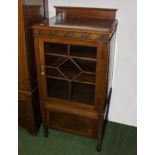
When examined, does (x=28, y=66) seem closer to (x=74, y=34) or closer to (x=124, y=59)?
(x=74, y=34)

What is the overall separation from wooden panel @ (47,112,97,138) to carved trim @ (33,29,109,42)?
65 cm

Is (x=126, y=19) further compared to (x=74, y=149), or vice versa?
(x=74, y=149)

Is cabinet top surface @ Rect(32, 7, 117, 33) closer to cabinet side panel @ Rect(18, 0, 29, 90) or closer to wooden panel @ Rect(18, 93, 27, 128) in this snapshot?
cabinet side panel @ Rect(18, 0, 29, 90)

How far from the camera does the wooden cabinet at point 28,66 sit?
50.7 inches

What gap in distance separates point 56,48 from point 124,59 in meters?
0.62

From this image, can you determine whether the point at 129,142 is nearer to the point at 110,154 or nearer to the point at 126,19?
the point at 110,154

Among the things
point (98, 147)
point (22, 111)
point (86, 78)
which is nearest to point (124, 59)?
point (86, 78)

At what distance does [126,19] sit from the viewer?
57.0 inches

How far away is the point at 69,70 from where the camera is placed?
4.45 feet

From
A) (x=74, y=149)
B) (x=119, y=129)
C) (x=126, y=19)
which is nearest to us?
(x=126, y=19)

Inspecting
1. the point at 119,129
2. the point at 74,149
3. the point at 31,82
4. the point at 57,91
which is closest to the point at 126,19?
the point at 57,91

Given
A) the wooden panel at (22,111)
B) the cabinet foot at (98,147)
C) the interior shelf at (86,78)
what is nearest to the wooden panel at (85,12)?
the interior shelf at (86,78)
